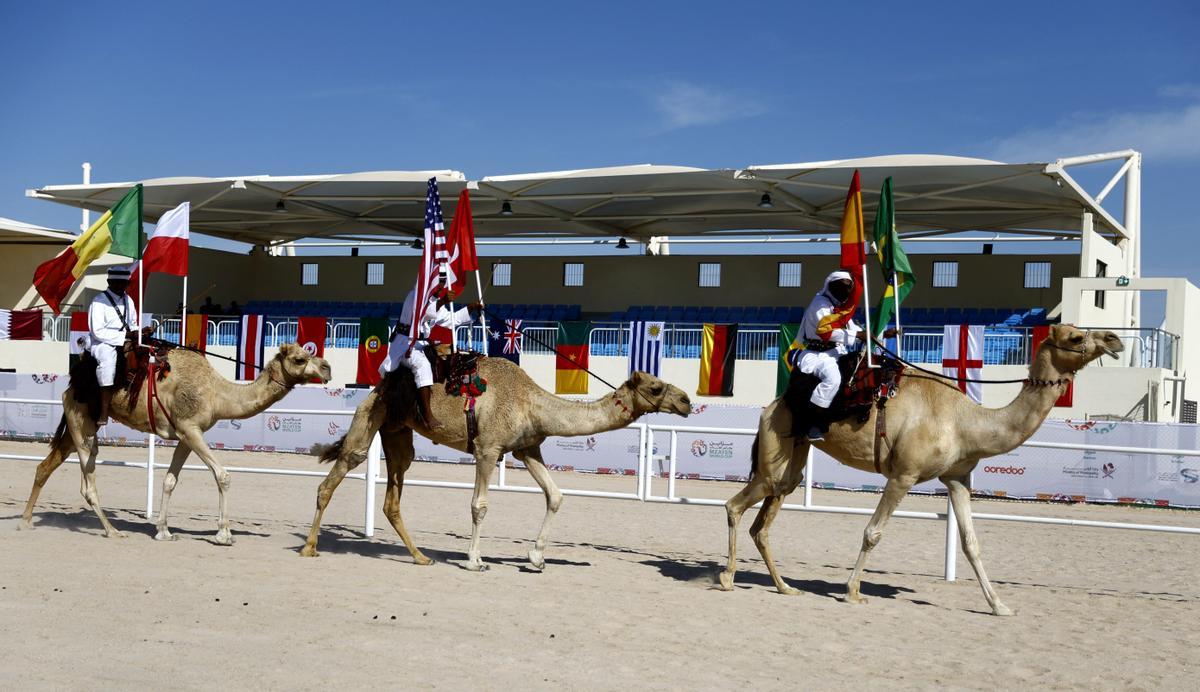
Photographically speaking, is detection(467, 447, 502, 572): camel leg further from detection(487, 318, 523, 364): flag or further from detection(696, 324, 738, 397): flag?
detection(696, 324, 738, 397): flag

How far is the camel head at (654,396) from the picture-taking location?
9.91 meters

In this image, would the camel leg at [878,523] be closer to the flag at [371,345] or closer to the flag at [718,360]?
the flag at [718,360]

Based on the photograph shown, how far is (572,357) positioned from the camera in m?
28.6

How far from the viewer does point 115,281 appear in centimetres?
1141

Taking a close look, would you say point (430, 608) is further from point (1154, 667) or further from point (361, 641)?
point (1154, 667)

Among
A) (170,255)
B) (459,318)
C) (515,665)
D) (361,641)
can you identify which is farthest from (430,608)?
(170,255)

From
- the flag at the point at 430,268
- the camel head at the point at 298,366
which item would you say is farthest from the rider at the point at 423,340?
the camel head at the point at 298,366

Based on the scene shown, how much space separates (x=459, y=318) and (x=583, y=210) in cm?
2304

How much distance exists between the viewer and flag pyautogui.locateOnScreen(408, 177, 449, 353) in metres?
10.6

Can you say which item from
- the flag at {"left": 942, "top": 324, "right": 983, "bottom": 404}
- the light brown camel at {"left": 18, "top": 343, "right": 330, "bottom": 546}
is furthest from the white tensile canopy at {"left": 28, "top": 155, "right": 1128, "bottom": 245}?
the light brown camel at {"left": 18, "top": 343, "right": 330, "bottom": 546}

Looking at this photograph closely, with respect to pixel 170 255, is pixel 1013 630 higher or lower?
lower

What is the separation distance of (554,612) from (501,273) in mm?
32052

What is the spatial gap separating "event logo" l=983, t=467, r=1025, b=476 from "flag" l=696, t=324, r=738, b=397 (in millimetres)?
7798

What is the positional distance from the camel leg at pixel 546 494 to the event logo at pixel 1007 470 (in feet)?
41.9
